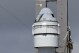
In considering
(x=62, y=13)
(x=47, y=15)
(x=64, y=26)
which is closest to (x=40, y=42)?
(x=47, y=15)

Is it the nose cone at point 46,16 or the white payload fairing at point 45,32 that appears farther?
the nose cone at point 46,16

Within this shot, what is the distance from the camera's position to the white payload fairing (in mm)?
9094

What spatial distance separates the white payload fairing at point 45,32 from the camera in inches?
358

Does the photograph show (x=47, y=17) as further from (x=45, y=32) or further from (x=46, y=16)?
(x=45, y=32)

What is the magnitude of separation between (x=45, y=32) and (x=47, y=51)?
57 cm

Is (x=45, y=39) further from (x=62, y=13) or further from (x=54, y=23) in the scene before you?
(x=62, y=13)

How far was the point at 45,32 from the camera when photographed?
921cm

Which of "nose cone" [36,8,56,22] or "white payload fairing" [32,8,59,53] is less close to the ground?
"nose cone" [36,8,56,22]

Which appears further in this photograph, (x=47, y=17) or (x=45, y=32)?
(x=47, y=17)

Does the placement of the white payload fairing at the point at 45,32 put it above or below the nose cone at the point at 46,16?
below

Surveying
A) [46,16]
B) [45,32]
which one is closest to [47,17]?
[46,16]

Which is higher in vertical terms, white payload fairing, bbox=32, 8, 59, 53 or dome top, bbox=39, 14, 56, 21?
dome top, bbox=39, 14, 56, 21

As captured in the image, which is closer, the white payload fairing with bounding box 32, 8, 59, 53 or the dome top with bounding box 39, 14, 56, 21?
the white payload fairing with bounding box 32, 8, 59, 53

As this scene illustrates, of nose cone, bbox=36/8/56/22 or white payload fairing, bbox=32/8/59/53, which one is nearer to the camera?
white payload fairing, bbox=32/8/59/53
